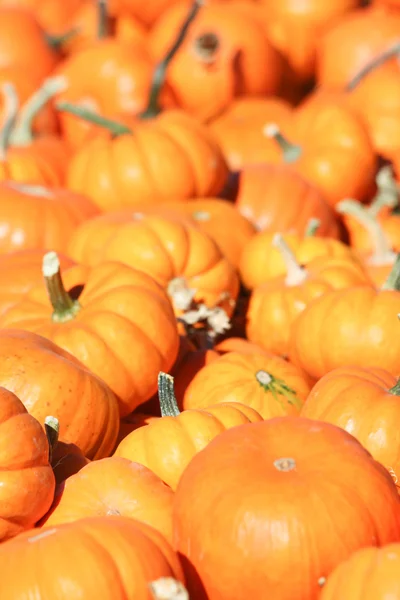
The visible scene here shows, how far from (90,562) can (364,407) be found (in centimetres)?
94

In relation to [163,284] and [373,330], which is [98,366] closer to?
[163,284]

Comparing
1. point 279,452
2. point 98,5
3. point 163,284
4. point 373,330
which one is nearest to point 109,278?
point 163,284

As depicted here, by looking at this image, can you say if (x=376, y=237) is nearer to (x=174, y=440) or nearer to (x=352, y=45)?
(x=174, y=440)

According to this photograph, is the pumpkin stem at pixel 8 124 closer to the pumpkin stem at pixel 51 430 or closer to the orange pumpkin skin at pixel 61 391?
the orange pumpkin skin at pixel 61 391

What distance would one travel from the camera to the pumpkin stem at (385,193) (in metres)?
4.60

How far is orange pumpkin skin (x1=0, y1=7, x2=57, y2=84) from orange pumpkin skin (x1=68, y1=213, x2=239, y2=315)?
2.68 metres

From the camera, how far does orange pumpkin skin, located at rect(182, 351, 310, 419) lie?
9.14ft

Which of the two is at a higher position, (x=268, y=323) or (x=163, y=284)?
(x=163, y=284)

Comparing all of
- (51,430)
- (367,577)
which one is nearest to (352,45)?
(51,430)

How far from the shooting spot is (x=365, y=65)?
560 centimetres

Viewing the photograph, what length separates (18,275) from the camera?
3.13m

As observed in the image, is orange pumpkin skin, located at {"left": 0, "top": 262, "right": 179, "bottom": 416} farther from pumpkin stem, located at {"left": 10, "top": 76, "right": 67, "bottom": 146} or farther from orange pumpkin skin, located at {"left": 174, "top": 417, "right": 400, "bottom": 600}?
pumpkin stem, located at {"left": 10, "top": 76, "right": 67, "bottom": 146}

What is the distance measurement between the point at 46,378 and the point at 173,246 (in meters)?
1.06

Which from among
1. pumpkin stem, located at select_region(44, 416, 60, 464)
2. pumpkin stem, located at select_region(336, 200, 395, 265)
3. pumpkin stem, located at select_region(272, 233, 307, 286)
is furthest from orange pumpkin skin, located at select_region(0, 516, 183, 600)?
pumpkin stem, located at select_region(336, 200, 395, 265)
